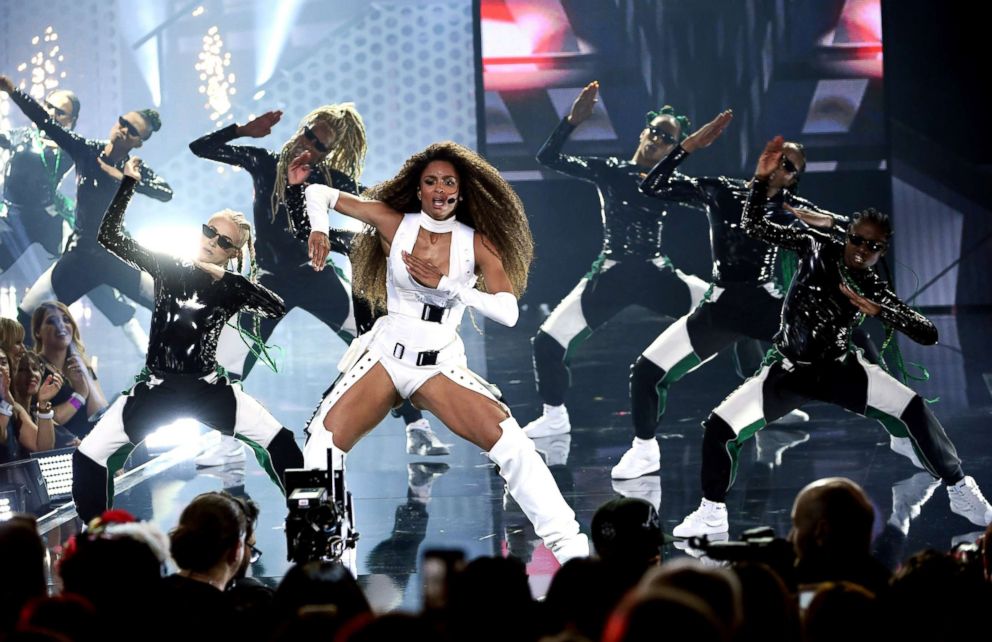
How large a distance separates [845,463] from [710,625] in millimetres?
4797

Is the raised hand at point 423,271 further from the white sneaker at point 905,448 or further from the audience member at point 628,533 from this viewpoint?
the white sneaker at point 905,448

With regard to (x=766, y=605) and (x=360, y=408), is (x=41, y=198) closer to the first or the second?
(x=360, y=408)

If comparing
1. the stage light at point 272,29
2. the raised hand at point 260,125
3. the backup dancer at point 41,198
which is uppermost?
the stage light at point 272,29

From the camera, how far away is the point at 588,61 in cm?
1276

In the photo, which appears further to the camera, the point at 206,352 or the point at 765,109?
the point at 765,109

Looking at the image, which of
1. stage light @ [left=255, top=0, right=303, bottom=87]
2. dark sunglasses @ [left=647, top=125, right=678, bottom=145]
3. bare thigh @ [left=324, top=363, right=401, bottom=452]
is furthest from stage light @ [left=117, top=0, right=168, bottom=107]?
bare thigh @ [left=324, top=363, right=401, bottom=452]

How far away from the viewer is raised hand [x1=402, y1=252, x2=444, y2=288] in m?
4.50

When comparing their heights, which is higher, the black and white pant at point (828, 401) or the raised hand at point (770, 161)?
the raised hand at point (770, 161)

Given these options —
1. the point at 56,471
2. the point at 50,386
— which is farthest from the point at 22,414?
the point at 50,386

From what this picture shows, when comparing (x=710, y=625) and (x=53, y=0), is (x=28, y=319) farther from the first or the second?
(x=710, y=625)

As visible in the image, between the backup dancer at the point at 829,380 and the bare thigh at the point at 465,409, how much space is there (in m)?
1.00

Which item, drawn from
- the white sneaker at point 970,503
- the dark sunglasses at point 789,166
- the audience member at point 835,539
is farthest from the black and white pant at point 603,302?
the audience member at point 835,539

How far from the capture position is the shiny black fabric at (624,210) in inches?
292

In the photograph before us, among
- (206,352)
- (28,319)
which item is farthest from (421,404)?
(28,319)
